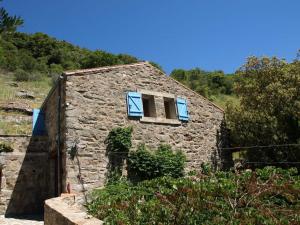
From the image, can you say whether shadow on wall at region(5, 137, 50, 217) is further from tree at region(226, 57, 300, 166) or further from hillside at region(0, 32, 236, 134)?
tree at region(226, 57, 300, 166)

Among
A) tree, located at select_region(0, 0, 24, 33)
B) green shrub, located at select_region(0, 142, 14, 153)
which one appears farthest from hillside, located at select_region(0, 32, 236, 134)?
tree, located at select_region(0, 0, 24, 33)

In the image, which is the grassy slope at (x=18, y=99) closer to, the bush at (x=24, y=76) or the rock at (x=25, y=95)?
the rock at (x=25, y=95)

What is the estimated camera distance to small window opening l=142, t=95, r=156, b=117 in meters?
12.4

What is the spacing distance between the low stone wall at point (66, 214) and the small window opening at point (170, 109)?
5291mm

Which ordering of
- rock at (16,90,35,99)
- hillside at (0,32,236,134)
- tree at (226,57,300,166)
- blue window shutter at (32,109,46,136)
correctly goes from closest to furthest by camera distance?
1. tree at (226,57,300,166)
2. blue window shutter at (32,109,46,136)
3. hillside at (0,32,236,134)
4. rock at (16,90,35,99)

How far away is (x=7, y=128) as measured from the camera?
15469mm

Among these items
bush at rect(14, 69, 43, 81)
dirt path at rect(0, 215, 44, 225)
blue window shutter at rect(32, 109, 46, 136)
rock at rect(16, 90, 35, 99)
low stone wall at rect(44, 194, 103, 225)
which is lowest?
dirt path at rect(0, 215, 44, 225)

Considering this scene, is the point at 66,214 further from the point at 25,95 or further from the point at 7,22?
the point at 25,95

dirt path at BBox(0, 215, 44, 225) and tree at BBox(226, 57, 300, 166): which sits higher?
tree at BBox(226, 57, 300, 166)

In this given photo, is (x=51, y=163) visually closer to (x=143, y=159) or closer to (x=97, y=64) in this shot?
(x=143, y=159)

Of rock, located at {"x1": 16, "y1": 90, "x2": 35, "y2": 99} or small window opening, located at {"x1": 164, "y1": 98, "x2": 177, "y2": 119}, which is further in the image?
rock, located at {"x1": 16, "y1": 90, "x2": 35, "y2": 99}

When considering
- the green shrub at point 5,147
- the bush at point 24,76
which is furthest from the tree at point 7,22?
the bush at point 24,76

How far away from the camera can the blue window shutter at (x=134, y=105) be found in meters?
11.6

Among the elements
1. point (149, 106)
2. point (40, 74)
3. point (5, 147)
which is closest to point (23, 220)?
point (5, 147)
